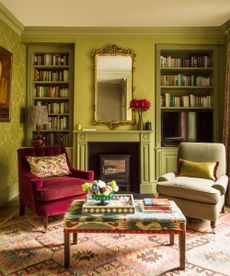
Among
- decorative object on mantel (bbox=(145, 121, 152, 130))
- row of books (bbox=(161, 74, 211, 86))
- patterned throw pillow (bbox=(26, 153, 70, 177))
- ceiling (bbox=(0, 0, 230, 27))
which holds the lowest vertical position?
patterned throw pillow (bbox=(26, 153, 70, 177))

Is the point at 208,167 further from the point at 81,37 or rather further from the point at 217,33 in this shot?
Result: the point at 81,37

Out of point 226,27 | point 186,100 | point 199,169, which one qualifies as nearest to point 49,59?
point 186,100

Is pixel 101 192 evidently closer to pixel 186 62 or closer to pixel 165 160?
pixel 165 160

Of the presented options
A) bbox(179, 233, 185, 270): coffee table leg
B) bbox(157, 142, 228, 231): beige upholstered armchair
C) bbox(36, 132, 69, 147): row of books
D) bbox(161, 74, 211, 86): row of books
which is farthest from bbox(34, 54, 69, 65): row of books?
bbox(179, 233, 185, 270): coffee table leg

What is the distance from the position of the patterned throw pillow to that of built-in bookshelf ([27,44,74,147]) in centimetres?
123

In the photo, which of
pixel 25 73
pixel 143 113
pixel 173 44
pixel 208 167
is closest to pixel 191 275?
pixel 208 167

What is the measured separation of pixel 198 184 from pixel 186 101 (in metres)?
2.04

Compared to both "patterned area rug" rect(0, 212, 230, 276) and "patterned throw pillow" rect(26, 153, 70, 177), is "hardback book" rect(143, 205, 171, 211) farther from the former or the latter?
"patterned throw pillow" rect(26, 153, 70, 177)

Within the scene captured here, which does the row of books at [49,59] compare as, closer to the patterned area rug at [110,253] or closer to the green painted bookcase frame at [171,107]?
the green painted bookcase frame at [171,107]

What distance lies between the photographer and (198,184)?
9.64 ft

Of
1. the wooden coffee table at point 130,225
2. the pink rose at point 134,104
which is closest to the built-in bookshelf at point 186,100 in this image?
the pink rose at point 134,104

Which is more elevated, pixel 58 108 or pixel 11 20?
pixel 11 20

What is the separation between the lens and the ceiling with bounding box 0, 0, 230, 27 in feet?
11.5

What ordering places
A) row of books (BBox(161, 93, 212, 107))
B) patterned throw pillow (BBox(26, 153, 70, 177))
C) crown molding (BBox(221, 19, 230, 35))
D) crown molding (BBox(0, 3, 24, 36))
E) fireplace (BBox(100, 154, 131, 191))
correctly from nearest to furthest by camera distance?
1. patterned throw pillow (BBox(26, 153, 70, 177))
2. crown molding (BBox(0, 3, 24, 36))
3. crown molding (BBox(221, 19, 230, 35))
4. fireplace (BBox(100, 154, 131, 191))
5. row of books (BBox(161, 93, 212, 107))
